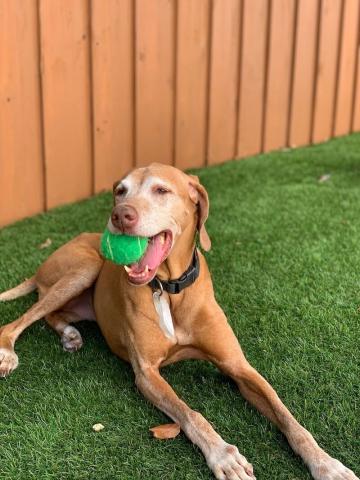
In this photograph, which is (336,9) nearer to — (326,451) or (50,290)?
(50,290)

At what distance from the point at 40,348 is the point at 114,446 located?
1.08 metres

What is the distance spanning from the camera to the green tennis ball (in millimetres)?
3123

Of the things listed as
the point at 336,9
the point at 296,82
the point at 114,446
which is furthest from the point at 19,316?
the point at 336,9

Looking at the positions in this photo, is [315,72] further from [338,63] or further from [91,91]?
[91,91]

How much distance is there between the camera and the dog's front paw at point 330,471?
278 cm

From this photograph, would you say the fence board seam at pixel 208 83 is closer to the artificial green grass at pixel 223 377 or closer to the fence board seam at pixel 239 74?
the fence board seam at pixel 239 74

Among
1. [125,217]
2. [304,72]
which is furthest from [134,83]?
[125,217]

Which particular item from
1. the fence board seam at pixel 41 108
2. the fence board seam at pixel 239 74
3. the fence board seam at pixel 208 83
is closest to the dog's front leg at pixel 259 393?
the fence board seam at pixel 41 108

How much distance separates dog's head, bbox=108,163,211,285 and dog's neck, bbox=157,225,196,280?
2 centimetres

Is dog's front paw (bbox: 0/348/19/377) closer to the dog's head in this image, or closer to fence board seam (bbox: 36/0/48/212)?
the dog's head

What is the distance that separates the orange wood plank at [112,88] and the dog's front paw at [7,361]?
3125 mm

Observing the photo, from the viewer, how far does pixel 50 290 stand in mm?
4105

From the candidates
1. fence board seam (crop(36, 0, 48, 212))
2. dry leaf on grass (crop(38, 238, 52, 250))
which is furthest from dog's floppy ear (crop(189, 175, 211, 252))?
fence board seam (crop(36, 0, 48, 212))

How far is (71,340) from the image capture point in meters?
3.96
